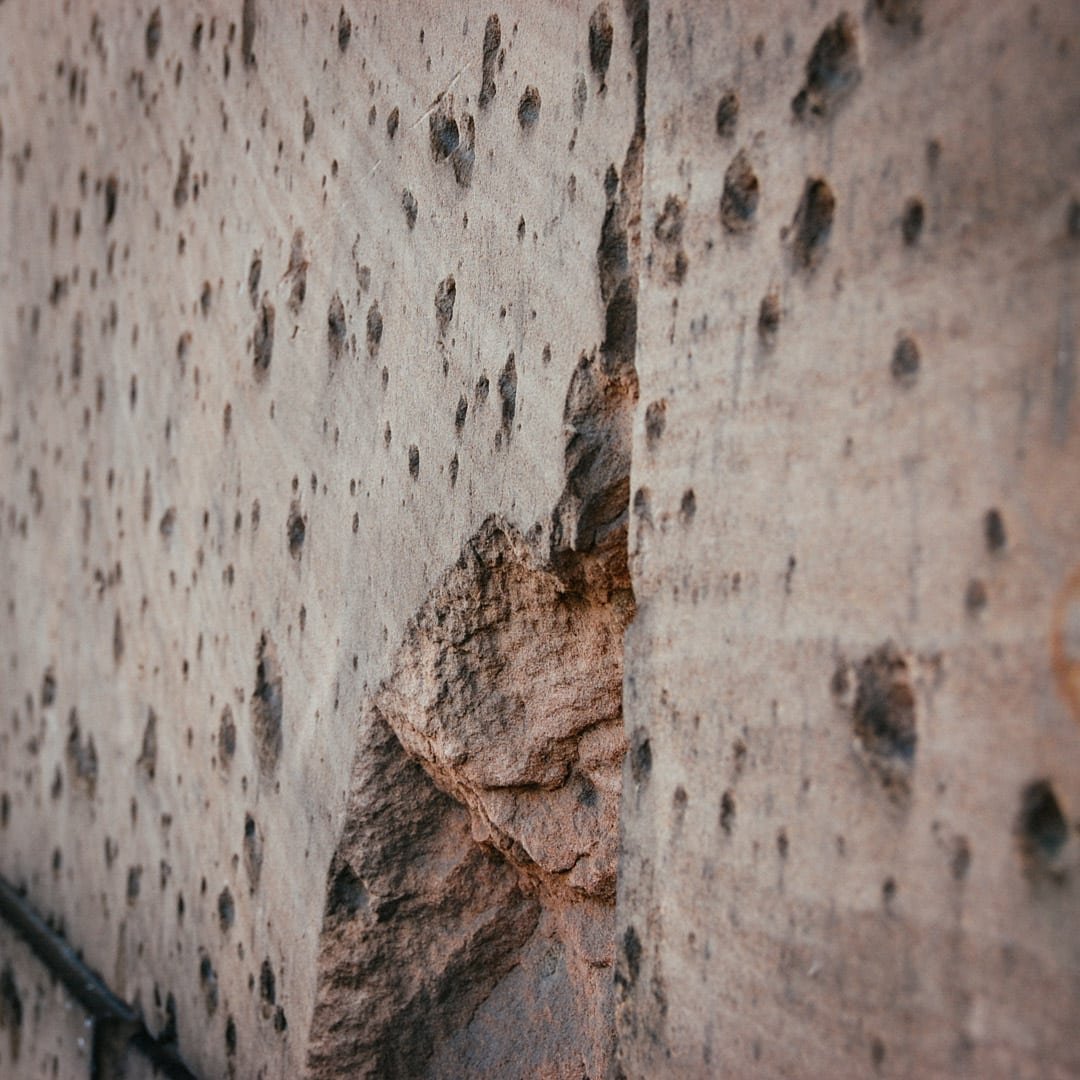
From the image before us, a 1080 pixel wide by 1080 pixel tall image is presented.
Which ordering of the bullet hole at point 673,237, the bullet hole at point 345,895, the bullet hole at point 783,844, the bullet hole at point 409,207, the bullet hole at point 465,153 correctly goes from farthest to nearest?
the bullet hole at point 345,895
the bullet hole at point 409,207
the bullet hole at point 465,153
the bullet hole at point 673,237
the bullet hole at point 783,844

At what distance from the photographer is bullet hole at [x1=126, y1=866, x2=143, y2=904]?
239 centimetres

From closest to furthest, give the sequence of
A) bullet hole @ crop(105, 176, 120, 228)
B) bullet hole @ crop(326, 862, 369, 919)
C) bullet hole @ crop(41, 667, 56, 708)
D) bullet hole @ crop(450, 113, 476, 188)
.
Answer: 1. bullet hole @ crop(450, 113, 476, 188)
2. bullet hole @ crop(326, 862, 369, 919)
3. bullet hole @ crop(105, 176, 120, 228)
4. bullet hole @ crop(41, 667, 56, 708)

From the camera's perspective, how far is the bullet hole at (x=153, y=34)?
2354 millimetres

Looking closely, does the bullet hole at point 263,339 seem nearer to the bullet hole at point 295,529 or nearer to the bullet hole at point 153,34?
the bullet hole at point 295,529

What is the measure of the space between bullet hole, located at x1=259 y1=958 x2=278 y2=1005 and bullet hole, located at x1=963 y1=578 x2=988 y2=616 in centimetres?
135

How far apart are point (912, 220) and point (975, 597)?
27 centimetres

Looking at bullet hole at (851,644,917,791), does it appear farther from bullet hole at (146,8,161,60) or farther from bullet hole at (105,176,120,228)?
bullet hole at (105,176,120,228)

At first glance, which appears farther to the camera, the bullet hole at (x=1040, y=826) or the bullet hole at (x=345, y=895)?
the bullet hole at (x=345, y=895)

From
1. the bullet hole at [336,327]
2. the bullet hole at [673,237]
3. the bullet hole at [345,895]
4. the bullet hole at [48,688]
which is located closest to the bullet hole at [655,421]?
the bullet hole at [673,237]

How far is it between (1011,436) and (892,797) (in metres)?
0.26

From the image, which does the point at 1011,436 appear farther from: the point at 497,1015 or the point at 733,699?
the point at 497,1015

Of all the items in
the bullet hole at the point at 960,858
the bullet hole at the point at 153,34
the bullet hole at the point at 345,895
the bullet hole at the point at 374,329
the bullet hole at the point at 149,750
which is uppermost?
the bullet hole at the point at 153,34

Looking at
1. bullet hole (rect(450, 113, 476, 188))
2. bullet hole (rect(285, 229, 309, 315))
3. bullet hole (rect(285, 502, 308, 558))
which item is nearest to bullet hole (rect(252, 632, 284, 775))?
bullet hole (rect(285, 502, 308, 558))

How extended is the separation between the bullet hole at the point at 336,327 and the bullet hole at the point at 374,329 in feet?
0.24
